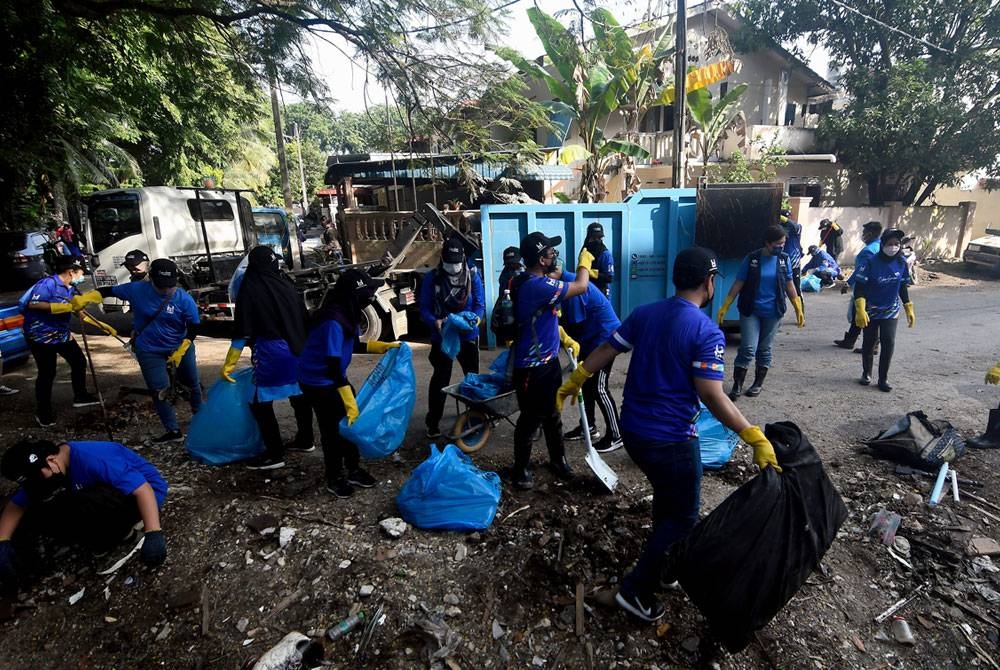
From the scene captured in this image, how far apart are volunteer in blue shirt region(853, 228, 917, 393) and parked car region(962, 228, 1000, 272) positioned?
11.1m

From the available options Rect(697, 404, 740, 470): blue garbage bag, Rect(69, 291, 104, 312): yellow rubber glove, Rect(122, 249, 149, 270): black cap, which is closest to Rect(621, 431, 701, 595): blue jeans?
Rect(697, 404, 740, 470): blue garbage bag

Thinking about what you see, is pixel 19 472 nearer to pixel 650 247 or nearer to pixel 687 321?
pixel 687 321

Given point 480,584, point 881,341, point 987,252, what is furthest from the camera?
point 987,252

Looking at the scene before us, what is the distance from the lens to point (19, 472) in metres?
2.54

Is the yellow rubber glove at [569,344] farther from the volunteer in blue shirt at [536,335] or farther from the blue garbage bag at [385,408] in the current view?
the blue garbage bag at [385,408]

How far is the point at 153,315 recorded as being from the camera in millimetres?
4203

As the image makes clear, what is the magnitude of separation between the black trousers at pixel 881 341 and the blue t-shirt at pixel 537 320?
12.1 feet

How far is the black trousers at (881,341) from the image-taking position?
5.10m

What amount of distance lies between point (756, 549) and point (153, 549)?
2.94 metres

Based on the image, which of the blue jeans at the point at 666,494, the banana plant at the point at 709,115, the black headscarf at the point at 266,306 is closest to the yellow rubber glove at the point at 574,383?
the blue jeans at the point at 666,494

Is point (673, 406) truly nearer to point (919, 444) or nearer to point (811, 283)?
point (919, 444)

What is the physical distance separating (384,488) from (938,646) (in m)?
3.05

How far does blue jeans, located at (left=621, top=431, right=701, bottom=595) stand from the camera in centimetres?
232

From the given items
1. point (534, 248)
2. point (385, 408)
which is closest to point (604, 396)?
point (534, 248)
